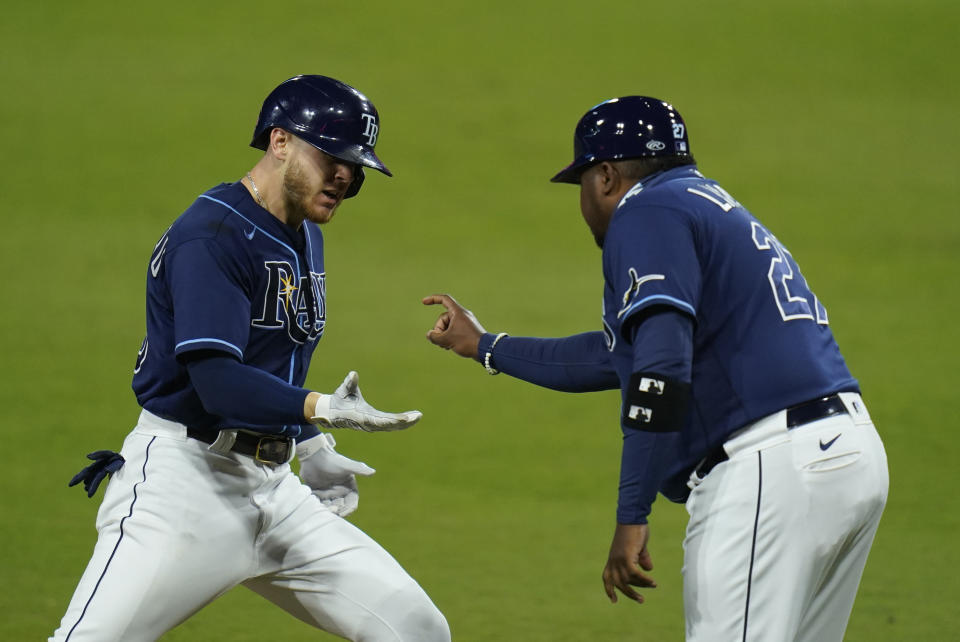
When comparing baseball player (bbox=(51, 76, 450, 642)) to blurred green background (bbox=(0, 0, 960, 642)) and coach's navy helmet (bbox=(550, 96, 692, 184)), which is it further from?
blurred green background (bbox=(0, 0, 960, 642))

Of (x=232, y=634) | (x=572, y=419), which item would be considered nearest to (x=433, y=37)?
(x=572, y=419)

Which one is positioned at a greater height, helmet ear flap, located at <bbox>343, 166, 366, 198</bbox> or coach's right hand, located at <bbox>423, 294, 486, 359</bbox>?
helmet ear flap, located at <bbox>343, 166, 366, 198</bbox>

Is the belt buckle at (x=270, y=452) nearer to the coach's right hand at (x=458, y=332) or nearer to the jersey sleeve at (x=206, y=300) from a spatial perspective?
the jersey sleeve at (x=206, y=300)

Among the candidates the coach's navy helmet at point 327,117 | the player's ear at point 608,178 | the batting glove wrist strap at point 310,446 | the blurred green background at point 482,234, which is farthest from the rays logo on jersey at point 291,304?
the blurred green background at point 482,234

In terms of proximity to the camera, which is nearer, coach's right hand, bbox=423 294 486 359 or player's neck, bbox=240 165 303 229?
player's neck, bbox=240 165 303 229

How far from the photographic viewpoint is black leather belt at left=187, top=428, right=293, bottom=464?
351cm

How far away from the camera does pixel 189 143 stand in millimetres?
11992

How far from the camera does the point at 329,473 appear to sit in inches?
163

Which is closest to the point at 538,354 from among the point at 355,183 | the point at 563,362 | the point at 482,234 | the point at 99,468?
the point at 563,362

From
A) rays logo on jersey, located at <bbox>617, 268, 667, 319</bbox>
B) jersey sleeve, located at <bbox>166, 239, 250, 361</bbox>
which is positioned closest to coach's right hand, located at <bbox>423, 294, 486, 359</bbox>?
jersey sleeve, located at <bbox>166, 239, 250, 361</bbox>

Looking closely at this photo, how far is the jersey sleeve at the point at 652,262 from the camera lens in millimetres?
2971

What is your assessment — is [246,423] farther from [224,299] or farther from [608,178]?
[608,178]

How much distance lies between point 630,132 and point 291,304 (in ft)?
3.83

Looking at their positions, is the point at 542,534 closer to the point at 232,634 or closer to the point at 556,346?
the point at 232,634
